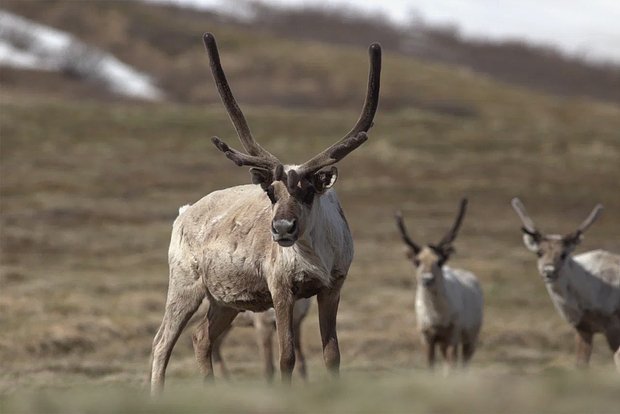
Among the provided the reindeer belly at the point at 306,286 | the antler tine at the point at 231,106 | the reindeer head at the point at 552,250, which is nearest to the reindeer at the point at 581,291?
the reindeer head at the point at 552,250

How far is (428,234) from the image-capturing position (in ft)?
132

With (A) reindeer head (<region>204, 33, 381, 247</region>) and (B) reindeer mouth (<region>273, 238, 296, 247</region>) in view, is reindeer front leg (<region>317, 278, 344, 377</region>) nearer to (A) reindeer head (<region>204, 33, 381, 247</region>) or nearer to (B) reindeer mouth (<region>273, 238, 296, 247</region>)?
(A) reindeer head (<region>204, 33, 381, 247</region>)

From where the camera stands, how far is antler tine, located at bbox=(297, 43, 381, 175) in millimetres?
11062

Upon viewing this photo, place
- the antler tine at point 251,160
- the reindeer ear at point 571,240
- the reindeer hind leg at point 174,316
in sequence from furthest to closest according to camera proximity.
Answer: the reindeer ear at point 571,240
the reindeer hind leg at point 174,316
the antler tine at point 251,160

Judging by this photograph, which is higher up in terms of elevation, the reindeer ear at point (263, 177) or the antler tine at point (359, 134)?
the antler tine at point (359, 134)

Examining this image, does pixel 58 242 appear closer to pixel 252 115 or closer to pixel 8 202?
pixel 8 202

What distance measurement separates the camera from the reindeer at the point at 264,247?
10.9 m

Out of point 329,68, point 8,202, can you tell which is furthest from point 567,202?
point 329,68

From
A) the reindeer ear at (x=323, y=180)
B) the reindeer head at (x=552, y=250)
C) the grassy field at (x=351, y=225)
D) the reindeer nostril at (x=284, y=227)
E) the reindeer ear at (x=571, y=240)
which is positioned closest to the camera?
the grassy field at (x=351, y=225)

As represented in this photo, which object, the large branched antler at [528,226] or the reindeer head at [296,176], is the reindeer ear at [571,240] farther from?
the reindeer head at [296,176]

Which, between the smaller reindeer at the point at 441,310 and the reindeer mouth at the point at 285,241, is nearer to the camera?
the reindeer mouth at the point at 285,241

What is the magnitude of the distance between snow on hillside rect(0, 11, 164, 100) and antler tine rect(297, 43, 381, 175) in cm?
7778

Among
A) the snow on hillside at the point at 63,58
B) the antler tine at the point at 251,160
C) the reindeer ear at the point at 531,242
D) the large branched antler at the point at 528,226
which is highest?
the snow on hillside at the point at 63,58

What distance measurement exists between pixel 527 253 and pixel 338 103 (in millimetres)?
53443
